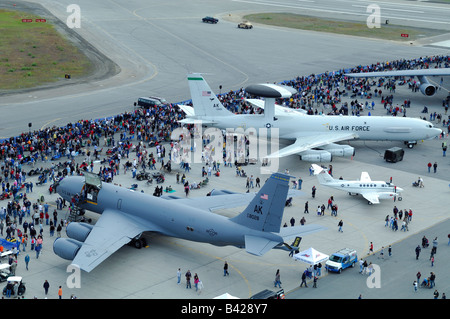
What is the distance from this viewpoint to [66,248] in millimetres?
49844

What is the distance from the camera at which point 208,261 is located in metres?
52.1

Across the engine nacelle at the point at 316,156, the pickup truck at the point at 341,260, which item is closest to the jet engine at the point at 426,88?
the engine nacelle at the point at 316,156

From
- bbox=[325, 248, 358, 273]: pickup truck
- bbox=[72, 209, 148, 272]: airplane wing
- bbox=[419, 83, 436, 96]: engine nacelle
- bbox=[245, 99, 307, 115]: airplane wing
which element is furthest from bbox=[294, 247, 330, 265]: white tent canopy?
bbox=[419, 83, 436, 96]: engine nacelle

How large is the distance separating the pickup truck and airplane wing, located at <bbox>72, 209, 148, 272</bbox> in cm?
1471

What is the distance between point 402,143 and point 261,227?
41.0 metres

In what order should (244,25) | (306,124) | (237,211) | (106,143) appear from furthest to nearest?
(244,25) → (106,143) → (306,124) → (237,211)

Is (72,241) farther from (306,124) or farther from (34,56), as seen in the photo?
(34,56)

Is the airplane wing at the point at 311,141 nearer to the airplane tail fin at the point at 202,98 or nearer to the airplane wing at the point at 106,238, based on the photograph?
the airplane tail fin at the point at 202,98

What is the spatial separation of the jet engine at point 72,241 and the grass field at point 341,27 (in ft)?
357

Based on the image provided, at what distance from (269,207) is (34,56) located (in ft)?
276

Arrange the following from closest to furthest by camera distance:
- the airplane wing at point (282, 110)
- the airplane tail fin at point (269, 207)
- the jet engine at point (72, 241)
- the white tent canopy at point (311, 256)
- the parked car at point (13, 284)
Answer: the parked car at point (13, 284) < the airplane tail fin at point (269, 207) < the jet engine at point (72, 241) < the white tent canopy at point (311, 256) < the airplane wing at point (282, 110)

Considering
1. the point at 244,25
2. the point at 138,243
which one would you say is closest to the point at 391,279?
the point at 138,243

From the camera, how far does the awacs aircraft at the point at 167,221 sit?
158 feet
